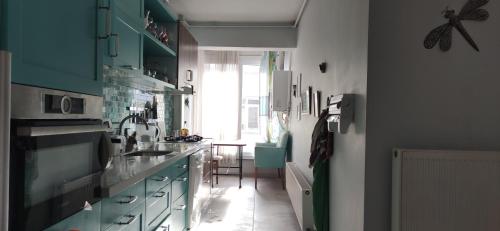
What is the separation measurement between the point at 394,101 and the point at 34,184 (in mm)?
1600

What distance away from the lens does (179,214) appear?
2629 millimetres

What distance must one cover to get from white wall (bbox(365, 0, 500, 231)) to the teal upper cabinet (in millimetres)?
1316

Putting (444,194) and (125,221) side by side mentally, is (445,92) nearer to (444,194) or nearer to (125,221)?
(444,194)

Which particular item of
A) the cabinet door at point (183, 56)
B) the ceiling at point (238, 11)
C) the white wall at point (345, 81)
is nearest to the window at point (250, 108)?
the ceiling at point (238, 11)

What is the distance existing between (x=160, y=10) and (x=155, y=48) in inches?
14.8

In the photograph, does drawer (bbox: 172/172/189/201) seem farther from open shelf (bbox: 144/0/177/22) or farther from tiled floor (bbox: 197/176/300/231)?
open shelf (bbox: 144/0/177/22)

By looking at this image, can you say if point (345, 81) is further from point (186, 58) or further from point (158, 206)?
point (186, 58)

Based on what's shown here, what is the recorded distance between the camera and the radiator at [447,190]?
59.9 inches

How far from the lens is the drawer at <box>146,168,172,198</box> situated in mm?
1834

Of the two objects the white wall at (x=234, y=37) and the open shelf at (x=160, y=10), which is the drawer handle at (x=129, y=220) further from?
the white wall at (x=234, y=37)

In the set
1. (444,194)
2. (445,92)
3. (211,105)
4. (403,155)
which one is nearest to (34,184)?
(403,155)

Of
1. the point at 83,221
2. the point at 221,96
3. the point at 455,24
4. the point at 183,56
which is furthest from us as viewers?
the point at 221,96

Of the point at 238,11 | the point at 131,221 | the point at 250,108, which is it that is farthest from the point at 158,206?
the point at 250,108

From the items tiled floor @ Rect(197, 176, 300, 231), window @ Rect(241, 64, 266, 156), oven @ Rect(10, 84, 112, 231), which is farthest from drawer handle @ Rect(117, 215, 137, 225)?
window @ Rect(241, 64, 266, 156)
